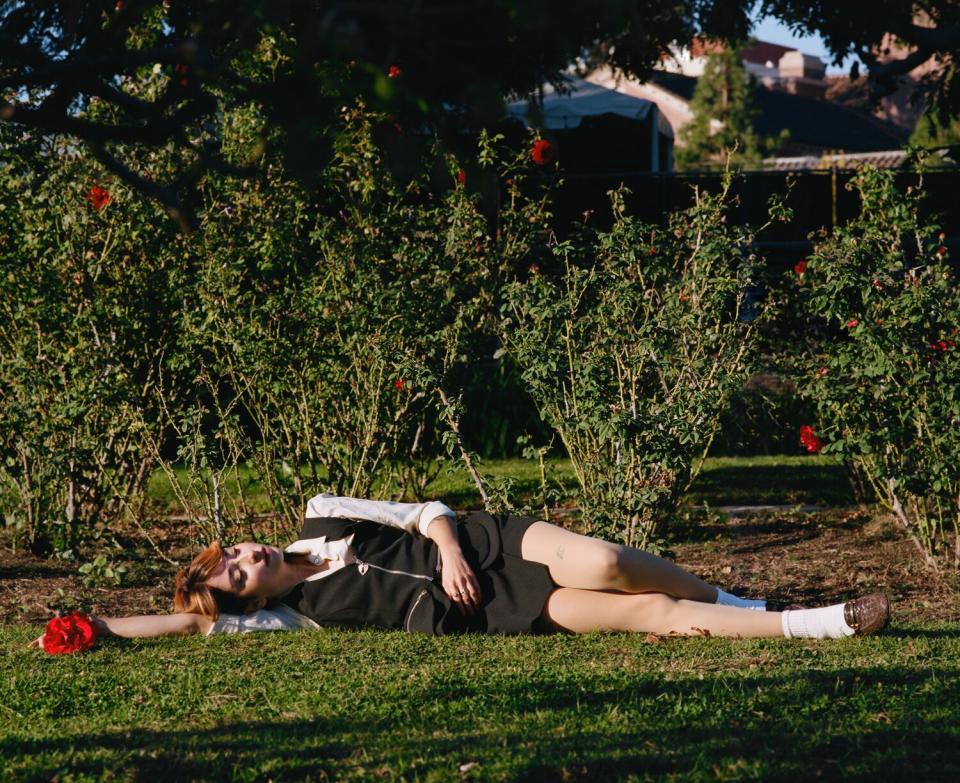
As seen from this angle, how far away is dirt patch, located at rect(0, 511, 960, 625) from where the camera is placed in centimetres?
640

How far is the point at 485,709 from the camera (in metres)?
3.89

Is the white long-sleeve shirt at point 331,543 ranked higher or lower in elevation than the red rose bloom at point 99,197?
lower

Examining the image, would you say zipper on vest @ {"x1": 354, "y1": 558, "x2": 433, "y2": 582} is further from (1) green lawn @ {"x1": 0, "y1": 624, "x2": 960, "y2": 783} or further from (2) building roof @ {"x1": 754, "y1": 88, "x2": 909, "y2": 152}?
(2) building roof @ {"x1": 754, "y1": 88, "x2": 909, "y2": 152}

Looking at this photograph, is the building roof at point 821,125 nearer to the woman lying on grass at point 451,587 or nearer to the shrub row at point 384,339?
the shrub row at point 384,339

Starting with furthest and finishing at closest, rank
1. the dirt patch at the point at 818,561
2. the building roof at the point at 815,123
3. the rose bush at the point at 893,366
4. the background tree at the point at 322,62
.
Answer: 1. the building roof at the point at 815,123
2. the dirt patch at the point at 818,561
3. the rose bush at the point at 893,366
4. the background tree at the point at 322,62

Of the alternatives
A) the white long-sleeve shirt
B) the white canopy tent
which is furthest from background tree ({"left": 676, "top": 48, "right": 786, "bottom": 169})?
the white long-sleeve shirt

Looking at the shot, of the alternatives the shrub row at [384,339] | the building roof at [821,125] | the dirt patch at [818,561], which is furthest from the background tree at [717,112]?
the shrub row at [384,339]

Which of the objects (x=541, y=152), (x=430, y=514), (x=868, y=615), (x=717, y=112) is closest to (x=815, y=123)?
(x=717, y=112)

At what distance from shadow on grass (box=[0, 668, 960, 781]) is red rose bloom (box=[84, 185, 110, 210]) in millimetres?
4164

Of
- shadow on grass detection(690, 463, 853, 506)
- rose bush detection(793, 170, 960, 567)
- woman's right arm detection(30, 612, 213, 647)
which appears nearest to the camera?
woman's right arm detection(30, 612, 213, 647)

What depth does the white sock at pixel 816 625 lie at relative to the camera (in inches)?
193

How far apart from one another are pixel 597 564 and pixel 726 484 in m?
5.42

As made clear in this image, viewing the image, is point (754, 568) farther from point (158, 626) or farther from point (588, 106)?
point (588, 106)

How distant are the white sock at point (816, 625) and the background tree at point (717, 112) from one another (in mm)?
35183
